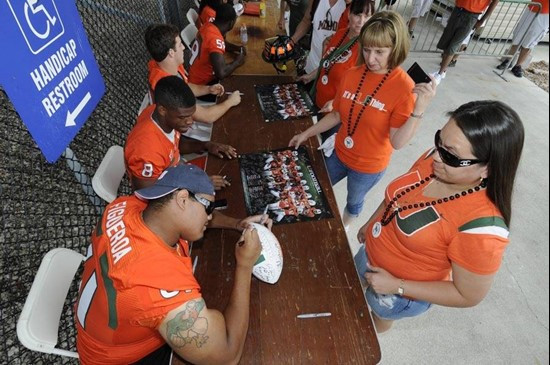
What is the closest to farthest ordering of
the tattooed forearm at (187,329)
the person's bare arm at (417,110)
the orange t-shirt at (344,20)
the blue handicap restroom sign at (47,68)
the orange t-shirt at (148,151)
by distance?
the tattooed forearm at (187,329) < the blue handicap restroom sign at (47,68) < the person's bare arm at (417,110) < the orange t-shirt at (148,151) < the orange t-shirt at (344,20)

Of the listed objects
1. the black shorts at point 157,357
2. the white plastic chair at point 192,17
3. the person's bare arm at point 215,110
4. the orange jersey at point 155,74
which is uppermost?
the orange jersey at point 155,74

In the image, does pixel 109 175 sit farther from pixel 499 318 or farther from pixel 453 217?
pixel 499 318

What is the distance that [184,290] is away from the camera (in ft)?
3.87

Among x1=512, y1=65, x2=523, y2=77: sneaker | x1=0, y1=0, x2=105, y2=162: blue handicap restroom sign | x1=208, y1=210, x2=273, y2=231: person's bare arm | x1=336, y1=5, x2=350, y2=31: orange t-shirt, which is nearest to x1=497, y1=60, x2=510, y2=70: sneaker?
x1=512, y1=65, x2=523, y2=77: sneaker

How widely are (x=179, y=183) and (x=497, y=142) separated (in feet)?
3.98

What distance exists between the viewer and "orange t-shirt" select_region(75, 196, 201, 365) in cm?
116

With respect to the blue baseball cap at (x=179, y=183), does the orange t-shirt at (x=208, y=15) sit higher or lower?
higher

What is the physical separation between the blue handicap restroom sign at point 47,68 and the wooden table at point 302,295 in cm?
87

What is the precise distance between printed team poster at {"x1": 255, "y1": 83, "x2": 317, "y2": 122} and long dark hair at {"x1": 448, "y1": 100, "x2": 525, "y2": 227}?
1558mm

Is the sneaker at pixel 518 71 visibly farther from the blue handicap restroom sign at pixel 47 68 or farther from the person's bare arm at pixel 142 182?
the blue handicap restroom sign at pixel 47 68

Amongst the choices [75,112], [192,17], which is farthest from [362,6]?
[192,17]

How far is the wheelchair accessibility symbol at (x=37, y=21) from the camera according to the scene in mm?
1277

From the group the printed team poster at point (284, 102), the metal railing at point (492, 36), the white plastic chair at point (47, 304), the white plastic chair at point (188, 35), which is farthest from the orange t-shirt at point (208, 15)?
the metal railing at point (492, 36)

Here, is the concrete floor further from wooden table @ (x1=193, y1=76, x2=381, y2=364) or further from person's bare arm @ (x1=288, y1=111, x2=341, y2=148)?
person's bare arm @ (x1=288, y1=111, x2=341, y2=148)
